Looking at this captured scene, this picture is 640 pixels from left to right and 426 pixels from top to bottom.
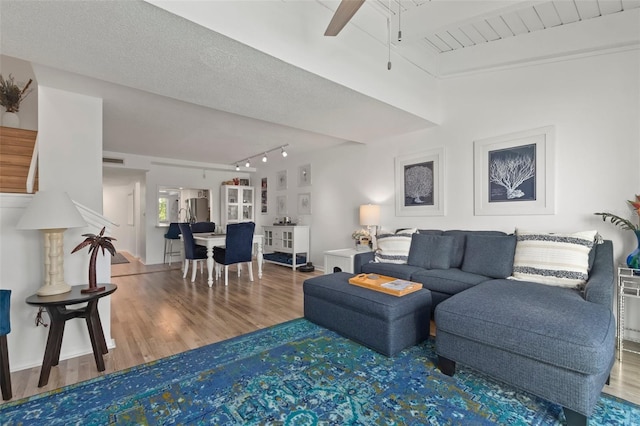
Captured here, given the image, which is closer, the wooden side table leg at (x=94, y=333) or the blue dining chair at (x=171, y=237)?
the wooden side table leg at (x=94, y=333)

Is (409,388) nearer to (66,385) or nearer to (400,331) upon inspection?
(400,331)

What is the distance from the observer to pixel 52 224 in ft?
6.30

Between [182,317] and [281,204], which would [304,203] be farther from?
[182,317]

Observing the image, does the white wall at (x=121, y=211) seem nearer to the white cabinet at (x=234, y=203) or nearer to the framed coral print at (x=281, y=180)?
the white cabinet at (x=234, y=203)

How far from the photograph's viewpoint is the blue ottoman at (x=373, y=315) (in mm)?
2168

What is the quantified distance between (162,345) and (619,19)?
4791 millimetres

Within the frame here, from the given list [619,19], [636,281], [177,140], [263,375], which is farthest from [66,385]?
[619,19]

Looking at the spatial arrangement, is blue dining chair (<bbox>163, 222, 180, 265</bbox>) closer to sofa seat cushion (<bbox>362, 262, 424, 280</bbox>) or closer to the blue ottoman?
sofa seat cushion (<bbox>362, 262, 424, 280</bbox>)

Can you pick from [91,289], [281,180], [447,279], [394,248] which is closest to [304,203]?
[281,180]

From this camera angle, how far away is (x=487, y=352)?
1.73 m

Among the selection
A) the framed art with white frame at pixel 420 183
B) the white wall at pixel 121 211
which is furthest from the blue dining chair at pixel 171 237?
the framed art with white frame at pixel 420 183

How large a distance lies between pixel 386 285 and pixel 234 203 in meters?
5.76

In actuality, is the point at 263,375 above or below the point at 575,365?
below

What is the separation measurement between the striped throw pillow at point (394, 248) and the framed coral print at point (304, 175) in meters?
2.73
